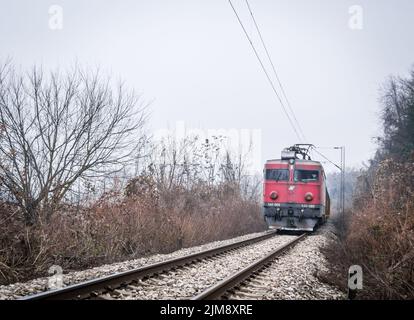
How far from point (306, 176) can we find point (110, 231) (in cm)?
1203

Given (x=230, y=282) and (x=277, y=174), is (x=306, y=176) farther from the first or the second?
(x=230, y=282)

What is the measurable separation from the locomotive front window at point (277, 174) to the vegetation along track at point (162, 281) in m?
10.2

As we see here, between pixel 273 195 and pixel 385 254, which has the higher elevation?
pixel 385 254

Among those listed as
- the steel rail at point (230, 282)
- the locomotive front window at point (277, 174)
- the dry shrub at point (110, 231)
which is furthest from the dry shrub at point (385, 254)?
the locomotive front window at point (277, 174)

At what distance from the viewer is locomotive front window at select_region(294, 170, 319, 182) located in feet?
70.7

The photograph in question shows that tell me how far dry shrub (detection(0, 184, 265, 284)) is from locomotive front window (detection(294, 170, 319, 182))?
12.6 feet

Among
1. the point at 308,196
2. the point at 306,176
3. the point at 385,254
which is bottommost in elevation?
the point at 308,196

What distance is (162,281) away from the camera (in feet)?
26.2

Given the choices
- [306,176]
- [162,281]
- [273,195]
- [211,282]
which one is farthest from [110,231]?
[306,176]

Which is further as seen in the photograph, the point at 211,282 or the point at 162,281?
the point at 211,282
